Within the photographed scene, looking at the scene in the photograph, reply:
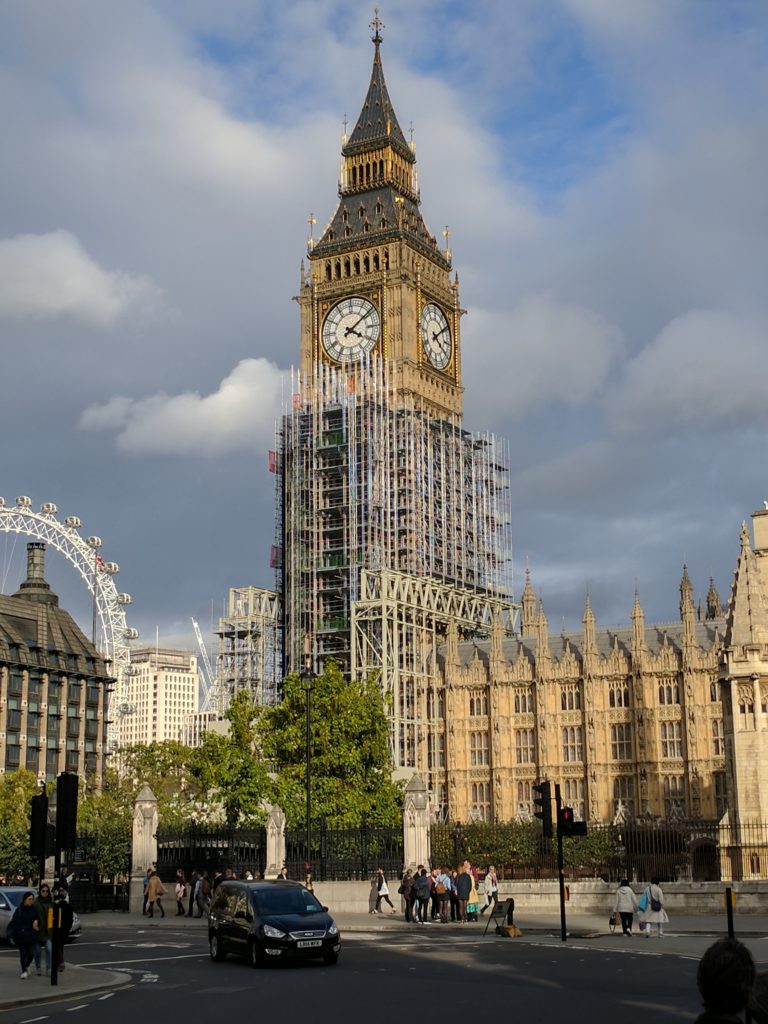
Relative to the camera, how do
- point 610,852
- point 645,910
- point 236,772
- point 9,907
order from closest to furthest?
point 645,910, point 9,907, point 610,852, point 236,772

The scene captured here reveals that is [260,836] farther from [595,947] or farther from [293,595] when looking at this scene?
[293,595]

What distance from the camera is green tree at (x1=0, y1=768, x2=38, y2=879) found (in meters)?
54.9

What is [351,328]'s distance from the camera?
10406 cm

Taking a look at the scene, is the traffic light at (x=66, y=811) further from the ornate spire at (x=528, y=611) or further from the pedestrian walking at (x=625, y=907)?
the ornate spire at (x=528, y=611)

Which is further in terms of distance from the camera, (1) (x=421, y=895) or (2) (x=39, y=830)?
(1) (x=421, y=895)

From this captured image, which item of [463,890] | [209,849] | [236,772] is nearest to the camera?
[463,890]

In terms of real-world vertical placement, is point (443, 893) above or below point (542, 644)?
below

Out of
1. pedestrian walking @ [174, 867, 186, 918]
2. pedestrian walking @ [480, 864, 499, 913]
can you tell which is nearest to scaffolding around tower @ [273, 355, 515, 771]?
pedestrian walking @ [174, 867, 186, 918]

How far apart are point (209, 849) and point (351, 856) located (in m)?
5.83

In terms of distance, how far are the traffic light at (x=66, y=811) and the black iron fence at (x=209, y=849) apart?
23.7 metres

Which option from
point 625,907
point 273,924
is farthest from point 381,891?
point 273,924

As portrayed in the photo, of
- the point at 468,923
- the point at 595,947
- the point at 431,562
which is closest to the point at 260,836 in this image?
the point at 468,923

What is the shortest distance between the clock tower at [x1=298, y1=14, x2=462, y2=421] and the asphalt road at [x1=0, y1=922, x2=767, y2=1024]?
74.1 m

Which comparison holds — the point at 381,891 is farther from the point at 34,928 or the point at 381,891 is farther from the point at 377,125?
the point at 377,125
